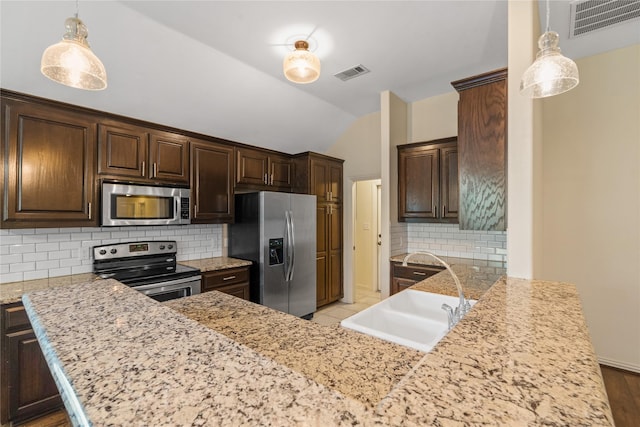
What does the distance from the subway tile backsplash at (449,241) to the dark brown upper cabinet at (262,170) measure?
1.73m

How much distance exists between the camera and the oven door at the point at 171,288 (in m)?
2.55

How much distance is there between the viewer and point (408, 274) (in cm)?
330

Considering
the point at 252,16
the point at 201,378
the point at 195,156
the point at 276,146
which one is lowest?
the point at 201,378

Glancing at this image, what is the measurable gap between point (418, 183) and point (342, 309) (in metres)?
2.18

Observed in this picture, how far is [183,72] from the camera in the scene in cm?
268

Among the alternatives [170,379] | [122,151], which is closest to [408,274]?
[170,379]

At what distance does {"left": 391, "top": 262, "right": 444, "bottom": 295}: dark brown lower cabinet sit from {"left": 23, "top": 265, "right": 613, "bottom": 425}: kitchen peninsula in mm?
2047

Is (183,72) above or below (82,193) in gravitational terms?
above

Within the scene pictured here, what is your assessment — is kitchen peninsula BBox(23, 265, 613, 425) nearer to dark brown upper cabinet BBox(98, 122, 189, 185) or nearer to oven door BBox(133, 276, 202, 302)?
oven door BBox(133, 276, 202, 302)

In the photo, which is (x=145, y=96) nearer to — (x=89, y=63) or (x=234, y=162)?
(x=234, y=162)

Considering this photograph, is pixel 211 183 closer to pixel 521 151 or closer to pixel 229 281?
pixel 229 281

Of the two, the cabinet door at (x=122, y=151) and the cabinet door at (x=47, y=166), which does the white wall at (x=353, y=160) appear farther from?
the cabinet door at (x=47, y=166)

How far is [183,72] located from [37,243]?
1.96 m

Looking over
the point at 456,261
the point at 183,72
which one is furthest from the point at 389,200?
the point at 183,72
